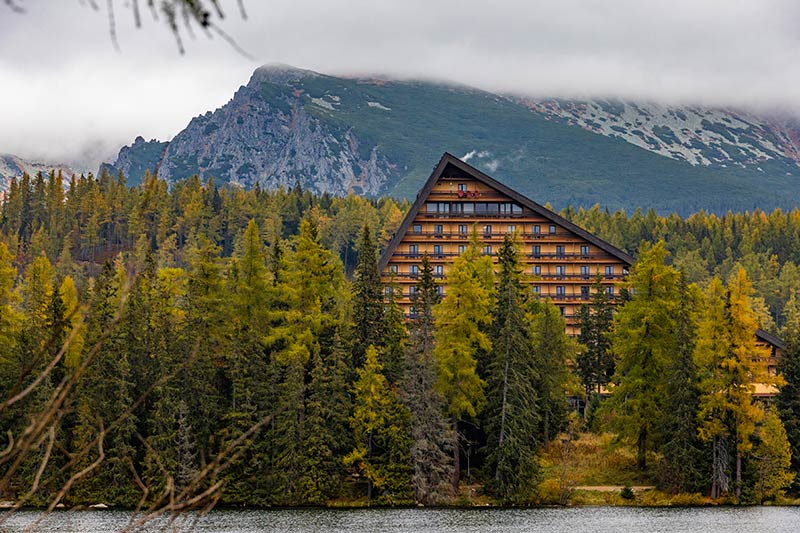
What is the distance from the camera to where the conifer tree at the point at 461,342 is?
59469 mm

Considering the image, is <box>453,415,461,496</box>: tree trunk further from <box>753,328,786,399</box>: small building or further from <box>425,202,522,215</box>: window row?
<box>425,202,522,215</box>: window row

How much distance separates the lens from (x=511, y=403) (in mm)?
58875

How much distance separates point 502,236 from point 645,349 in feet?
98.8

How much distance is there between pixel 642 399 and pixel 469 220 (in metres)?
32.7

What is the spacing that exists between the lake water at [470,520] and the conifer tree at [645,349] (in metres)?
6.58

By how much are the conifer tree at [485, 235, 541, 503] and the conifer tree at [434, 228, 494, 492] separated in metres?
0.81

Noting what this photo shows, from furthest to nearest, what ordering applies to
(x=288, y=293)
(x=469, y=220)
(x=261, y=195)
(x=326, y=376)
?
(x=261, y=195) < (x=469, y=220) < (x=288, y=293) < (x=326, y=376)

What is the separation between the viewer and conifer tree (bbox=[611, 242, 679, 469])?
6050 centimetres

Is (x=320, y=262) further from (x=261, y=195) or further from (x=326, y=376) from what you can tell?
(x=261, y=195)

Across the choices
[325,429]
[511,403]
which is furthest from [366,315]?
[511,403]

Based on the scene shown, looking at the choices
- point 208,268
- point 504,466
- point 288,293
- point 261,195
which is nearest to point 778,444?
point 504,466

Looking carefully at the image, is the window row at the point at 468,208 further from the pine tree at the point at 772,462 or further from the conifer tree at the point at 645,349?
the pine tree at the point at 772,462

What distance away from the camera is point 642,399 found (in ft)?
200

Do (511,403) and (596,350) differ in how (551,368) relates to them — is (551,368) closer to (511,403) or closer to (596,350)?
(511,403)
